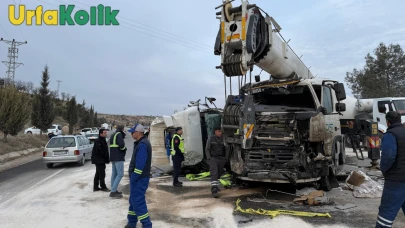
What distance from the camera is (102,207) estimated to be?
638 centimetres

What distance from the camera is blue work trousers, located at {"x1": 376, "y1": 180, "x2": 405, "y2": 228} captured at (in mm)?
4191

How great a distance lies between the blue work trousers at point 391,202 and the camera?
4.19m

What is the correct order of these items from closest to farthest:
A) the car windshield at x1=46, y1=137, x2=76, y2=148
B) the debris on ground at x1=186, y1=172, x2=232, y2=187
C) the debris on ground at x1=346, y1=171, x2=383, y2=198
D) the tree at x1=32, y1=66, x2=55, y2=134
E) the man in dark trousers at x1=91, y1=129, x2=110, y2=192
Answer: the debris on ground at x1=346, y1=171, x2=383, y2=198
the man in dark trousers at x1=91, y1=129, x2=110, y2=192
the debris on ground at x1=186, y1=172, x2=232, y2=187
the car windshield at x1=46, y1=137, x2=76, y2=148
the tree at x1=32, y1=66, x2=55, y2=134

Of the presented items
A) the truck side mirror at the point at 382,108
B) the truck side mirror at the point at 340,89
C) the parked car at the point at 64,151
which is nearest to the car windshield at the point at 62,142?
the parked car at the point at 64,151

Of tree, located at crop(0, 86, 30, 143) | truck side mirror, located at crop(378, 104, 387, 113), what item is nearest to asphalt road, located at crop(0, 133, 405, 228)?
truck side mirror, located at crop(378, 104, 387, 113)

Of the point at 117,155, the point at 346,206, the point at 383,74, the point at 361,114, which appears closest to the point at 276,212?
the point at 346,206

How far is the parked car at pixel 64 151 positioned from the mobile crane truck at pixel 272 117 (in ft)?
27.1

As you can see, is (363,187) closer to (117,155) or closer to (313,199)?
(313,199)

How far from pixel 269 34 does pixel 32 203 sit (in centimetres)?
→ 616

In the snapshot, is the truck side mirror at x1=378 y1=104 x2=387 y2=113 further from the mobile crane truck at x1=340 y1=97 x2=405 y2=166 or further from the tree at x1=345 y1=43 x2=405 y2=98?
the tree at x1=345 y1=43 x2=405 y2=98

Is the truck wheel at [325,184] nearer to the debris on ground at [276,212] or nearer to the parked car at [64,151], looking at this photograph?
the debris on ground at [276,212]

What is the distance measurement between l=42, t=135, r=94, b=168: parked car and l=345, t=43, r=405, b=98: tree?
31.0m

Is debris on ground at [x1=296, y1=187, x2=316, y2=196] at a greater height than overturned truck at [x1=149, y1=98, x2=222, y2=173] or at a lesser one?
lesser

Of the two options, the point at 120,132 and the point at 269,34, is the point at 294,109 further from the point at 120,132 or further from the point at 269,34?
the point at 120,132
